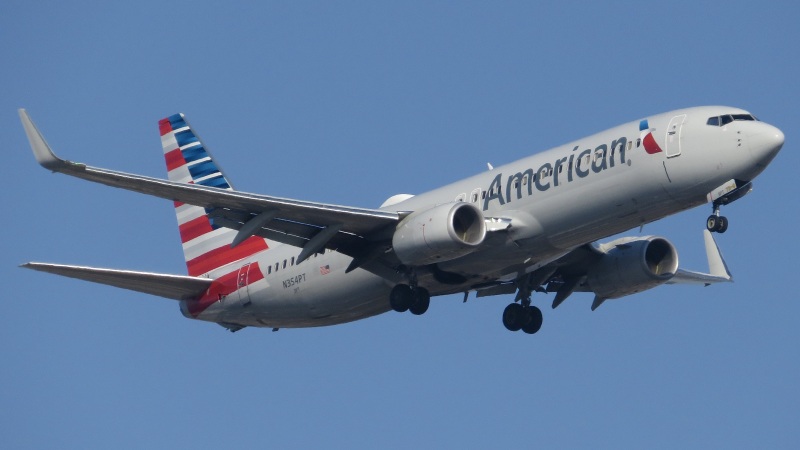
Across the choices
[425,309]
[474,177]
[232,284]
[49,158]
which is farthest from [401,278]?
[49,158]

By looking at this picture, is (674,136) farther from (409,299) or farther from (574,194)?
(409,299)

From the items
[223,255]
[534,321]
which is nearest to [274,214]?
[223,255]

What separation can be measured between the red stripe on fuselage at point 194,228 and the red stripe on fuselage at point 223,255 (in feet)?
3.59

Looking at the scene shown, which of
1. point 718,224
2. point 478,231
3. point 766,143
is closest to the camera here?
point 766,143

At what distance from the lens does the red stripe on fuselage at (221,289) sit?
47.9m

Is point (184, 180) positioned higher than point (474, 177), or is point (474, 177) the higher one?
point (184, 180)

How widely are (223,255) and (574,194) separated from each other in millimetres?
15075

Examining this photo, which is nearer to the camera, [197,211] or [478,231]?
[478,231]

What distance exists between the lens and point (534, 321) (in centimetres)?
4744

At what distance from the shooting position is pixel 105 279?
4456cm

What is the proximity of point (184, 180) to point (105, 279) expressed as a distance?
10.6m

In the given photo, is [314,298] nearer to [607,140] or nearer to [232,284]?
[232,284]

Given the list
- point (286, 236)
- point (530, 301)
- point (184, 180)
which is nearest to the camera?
point (286, 236)

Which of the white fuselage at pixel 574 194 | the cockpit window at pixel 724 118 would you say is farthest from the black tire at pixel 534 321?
the cockpit window at pixel 724 118
